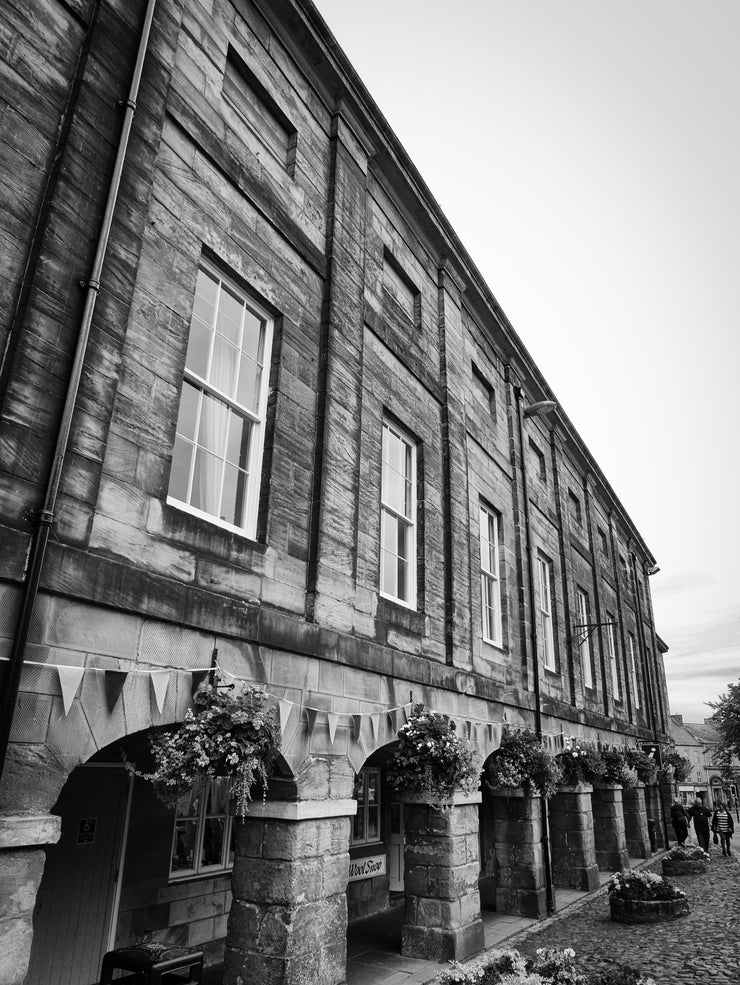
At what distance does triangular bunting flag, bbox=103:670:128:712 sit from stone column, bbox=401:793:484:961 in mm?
5561

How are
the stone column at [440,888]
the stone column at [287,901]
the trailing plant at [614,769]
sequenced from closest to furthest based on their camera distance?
the stone column at [287,901] < the stone column at [440,888] < the trailing plant at [614,769]

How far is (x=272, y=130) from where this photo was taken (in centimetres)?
886

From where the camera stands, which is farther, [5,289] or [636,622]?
[636,622]

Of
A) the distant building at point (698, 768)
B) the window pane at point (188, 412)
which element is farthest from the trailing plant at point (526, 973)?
the distant building at point (698, 768)

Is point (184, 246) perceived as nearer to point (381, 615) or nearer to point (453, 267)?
point (381, 615)

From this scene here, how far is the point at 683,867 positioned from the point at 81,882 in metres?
15.7

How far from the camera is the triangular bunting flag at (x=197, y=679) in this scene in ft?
19.1

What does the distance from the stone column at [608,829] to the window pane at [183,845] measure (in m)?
11.8

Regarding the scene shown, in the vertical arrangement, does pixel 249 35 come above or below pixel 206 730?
above

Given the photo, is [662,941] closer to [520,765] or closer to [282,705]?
[520,765]

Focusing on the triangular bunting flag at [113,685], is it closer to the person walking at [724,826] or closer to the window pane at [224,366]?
the window pane at [224,366]

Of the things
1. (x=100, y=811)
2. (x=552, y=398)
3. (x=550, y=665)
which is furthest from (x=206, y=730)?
(x=552, y=398)

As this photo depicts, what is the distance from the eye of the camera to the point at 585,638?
18.7 metres

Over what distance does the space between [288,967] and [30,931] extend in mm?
2580
